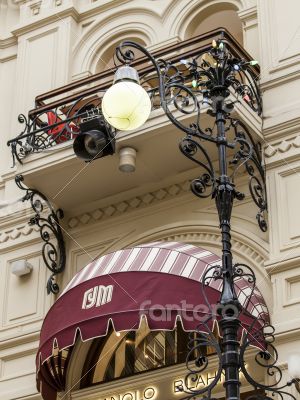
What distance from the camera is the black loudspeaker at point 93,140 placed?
11891 millimetres

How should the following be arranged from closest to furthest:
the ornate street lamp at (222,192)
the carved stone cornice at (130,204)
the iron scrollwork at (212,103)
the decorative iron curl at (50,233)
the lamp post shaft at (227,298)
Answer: the lamp post shaft at (227,298) → the ornate street lamp at (222,192) → the iron scrollwork at (212,103) → the carved stone cornice at (130,204) → the decorative iron curl at (50,233)

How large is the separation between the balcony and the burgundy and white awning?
125 cm

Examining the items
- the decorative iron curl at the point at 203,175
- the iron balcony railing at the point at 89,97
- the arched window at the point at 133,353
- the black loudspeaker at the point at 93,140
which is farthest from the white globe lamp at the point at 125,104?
the arched window at the point at 133,353

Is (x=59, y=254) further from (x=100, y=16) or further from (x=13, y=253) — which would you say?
(x=100, y=16)

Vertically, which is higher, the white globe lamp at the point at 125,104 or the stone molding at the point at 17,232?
the stone molding at the point at 17,232

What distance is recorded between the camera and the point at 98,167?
Result: 12.4 meters

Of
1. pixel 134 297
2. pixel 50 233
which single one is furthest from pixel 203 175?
pixel 50 233

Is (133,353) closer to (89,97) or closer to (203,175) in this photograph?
(203,175)

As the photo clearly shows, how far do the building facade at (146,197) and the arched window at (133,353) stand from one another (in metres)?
0.04

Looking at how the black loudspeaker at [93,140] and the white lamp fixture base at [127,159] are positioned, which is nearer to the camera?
the black loudspeaker at [93,140]

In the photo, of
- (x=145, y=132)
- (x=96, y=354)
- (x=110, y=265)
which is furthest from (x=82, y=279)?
(x=145, y=132)

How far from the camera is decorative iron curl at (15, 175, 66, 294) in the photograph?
1269 cm

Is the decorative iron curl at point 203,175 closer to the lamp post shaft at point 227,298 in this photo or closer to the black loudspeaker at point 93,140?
the lamp post shaft at point 227,298

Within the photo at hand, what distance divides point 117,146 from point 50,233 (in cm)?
176
